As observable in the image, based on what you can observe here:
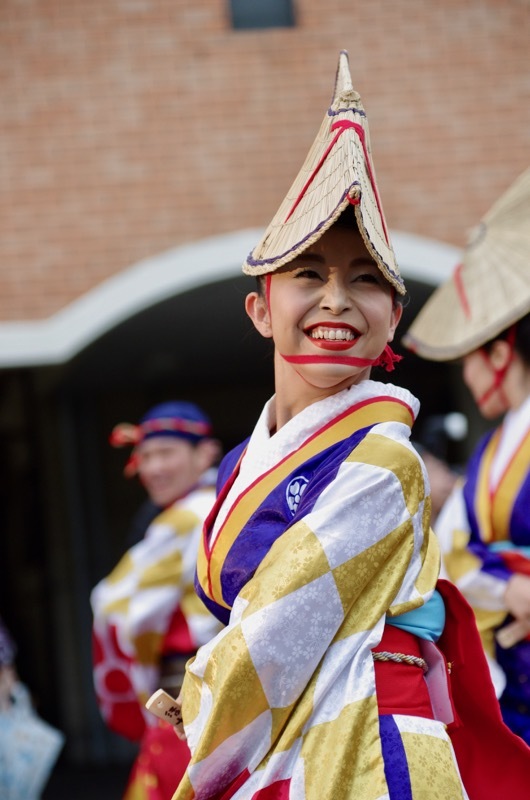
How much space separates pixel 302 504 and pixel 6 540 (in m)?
9.05

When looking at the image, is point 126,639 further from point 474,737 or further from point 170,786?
point 474,737

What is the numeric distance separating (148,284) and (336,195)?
5152 mm

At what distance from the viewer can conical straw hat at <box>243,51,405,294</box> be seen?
206cm

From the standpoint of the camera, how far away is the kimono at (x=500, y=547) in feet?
10.7

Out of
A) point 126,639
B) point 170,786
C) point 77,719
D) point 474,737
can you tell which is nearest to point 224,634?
point 474,737

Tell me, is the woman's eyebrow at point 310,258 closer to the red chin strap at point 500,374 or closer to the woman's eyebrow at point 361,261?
the woman's eyebrow at point 361,261

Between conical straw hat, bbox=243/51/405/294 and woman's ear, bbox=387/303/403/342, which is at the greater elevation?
conical straw hat, bbox=243/51/405/294

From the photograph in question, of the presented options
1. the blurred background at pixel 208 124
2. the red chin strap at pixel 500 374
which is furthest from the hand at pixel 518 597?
the blurred background at pixel 208 124

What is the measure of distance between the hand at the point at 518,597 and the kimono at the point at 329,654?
3.85ft

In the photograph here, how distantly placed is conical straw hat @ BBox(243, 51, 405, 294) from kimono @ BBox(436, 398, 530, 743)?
131cm

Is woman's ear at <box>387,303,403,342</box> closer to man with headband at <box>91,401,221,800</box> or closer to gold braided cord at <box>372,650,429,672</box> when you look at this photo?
gold braided cord at <box>372,650,429,672</box>

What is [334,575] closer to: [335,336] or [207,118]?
[335,336]

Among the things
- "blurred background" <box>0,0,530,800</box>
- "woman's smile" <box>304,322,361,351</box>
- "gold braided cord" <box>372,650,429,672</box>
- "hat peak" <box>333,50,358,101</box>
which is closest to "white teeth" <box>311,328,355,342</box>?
"woman's smile" <box>304,322,361,351</box>

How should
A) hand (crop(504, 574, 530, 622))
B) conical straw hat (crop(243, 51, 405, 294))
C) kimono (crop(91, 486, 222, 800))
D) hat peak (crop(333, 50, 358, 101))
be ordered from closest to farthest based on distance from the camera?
conical straw hat (crop(243, 51, 405, 294)) → hat peak (crop(333, 50, 358, 101)) → hand (crop(504, 574, 530, 622)) → kimono (crop(91, 486, 222, 800))
